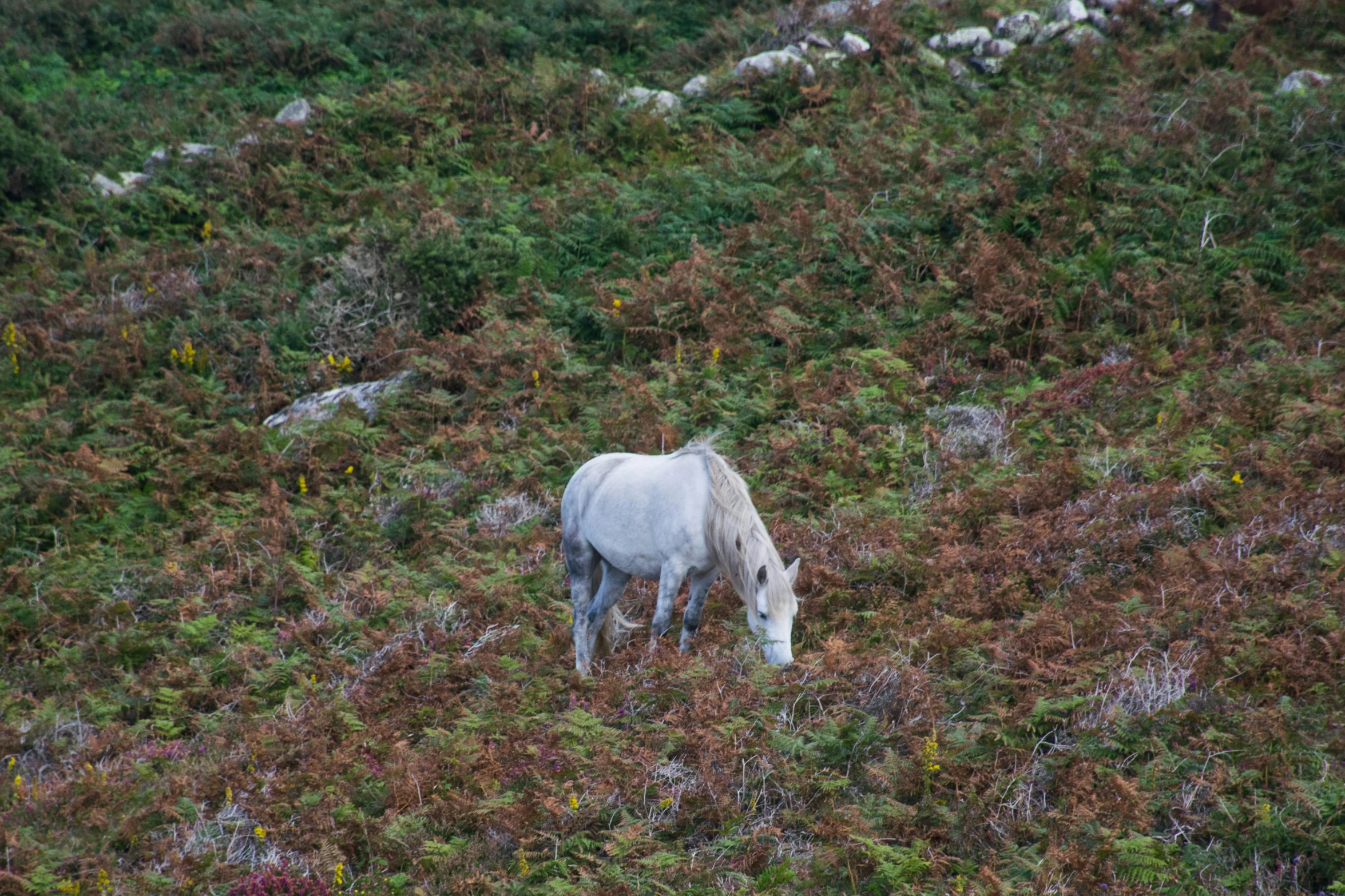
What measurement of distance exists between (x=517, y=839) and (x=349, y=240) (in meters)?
10.8

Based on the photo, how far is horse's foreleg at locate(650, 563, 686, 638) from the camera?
7.35 metres

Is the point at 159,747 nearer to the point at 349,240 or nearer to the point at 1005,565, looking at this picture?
the point at 1005,565

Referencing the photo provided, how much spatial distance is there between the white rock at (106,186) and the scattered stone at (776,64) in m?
10.9

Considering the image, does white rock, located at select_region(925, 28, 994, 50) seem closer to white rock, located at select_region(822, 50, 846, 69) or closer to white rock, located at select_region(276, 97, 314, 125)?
white rock, located at select_region(822, 50, 846, 69)

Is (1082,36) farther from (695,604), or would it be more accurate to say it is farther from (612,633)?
(612,633)

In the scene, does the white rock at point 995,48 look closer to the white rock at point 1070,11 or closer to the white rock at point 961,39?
the white rock at point 961,39

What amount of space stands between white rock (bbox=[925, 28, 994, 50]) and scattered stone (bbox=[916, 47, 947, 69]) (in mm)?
317

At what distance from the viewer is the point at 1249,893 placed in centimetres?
474

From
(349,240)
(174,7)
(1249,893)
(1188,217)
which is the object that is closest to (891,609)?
(1249,893)

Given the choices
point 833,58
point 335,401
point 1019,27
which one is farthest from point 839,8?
point 335,401

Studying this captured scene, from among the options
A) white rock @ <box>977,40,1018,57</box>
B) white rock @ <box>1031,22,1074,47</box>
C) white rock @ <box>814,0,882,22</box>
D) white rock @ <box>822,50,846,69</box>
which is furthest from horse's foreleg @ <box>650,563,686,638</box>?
white rock @ <box>814,0,882,22</box>

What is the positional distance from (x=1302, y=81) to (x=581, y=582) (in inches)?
480

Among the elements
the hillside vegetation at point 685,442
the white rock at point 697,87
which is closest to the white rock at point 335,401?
the hillside vegetation at point 685,442

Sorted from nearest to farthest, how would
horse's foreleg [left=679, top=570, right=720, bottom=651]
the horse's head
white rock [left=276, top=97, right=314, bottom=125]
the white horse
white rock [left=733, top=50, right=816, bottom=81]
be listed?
the horse's head → the white horse → horse's foreleg [left=679, top=570, right=720, bottom=651] → white rock [left=733, top=50, right=816, bottom=81] → white rock [left=276, top=97, right=314, bottom=125]
